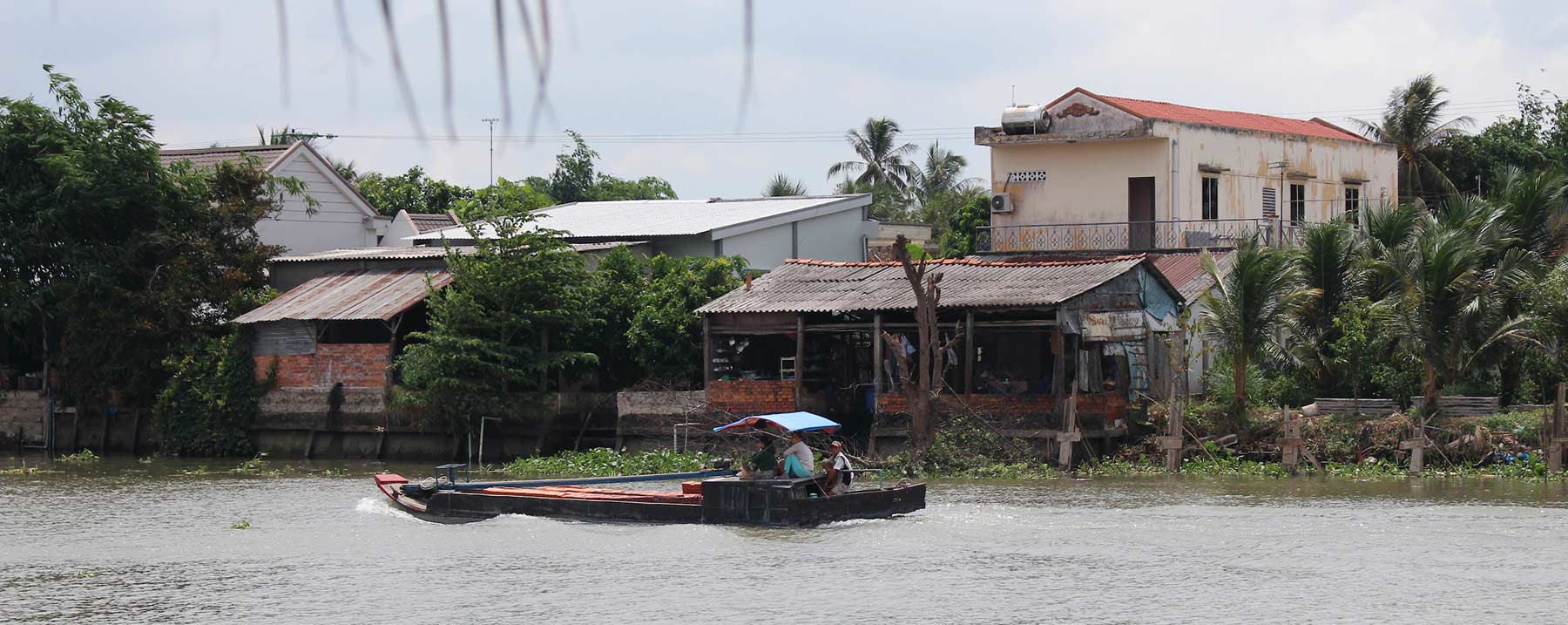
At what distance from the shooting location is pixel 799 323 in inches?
930

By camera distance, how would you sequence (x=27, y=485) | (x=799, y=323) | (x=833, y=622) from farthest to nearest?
(x=799, y=323) → (x=27, y=485) → (x=833, y=622)

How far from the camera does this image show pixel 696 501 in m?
17.6

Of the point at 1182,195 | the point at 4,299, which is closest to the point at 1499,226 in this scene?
the point at 1182,195

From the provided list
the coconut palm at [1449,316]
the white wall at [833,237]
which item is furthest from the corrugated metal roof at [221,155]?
the coconut palm at [1449,316]

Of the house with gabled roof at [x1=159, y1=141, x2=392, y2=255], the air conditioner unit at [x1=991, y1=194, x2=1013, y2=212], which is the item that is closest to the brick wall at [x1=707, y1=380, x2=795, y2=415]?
the air conditioner unit at [x1=991, y1=194, x2=1013, y2=212]

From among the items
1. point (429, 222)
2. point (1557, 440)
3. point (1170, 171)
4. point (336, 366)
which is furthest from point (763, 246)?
point (1557, 440)

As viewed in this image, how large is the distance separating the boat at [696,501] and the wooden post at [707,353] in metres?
5.39

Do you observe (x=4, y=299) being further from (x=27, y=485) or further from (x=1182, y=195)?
(x=1182, y=195)

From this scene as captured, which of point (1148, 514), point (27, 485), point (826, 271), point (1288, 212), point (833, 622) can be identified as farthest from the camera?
point (1288, 212)

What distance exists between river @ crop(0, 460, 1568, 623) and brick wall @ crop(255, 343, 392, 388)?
259 inches

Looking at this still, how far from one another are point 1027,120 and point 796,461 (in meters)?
14.1

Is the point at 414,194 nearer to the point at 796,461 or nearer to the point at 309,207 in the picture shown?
the point at 309,207

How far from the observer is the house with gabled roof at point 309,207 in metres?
32.4

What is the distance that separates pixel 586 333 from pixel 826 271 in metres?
4.02
